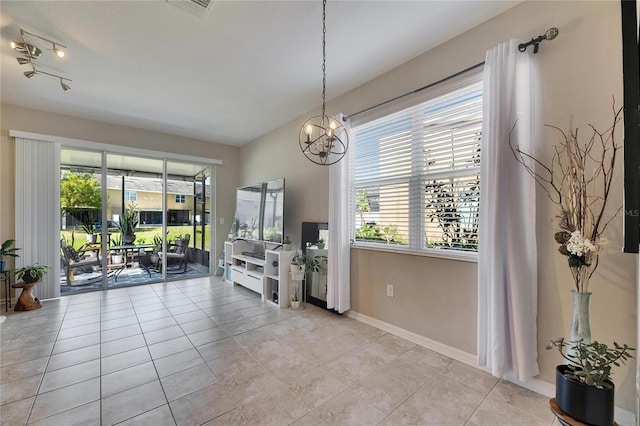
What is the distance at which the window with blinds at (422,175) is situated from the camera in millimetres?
2312

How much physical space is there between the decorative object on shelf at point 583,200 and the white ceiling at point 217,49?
47.3 inches

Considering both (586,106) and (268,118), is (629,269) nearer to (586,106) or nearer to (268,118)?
(586,106)

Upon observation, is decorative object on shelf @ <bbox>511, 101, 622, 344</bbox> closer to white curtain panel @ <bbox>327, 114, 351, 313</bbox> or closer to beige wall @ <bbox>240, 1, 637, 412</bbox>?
beige wall @ <bbox>240, 1, 637, 412</bbox>

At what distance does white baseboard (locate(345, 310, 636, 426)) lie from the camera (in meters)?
1.59

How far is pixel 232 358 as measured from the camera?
7.64ft

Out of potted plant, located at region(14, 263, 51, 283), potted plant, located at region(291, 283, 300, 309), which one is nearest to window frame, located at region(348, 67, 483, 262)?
potted plant, located at region(291, 283, 300, 309)

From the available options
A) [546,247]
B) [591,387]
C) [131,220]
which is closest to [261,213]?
[131,220]

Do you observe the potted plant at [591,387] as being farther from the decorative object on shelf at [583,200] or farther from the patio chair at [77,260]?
the patio chair at [77,260]

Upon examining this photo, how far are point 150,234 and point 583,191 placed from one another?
237 inches

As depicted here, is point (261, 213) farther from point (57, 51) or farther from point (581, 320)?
point (581, 320)

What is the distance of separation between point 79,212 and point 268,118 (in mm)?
3499

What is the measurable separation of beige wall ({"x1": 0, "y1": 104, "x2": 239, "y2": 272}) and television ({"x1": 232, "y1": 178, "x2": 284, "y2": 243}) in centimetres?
95

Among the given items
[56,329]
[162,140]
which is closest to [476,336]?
[56,329]

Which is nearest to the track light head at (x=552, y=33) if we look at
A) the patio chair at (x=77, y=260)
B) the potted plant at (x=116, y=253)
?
the potted plant at (x=116, y=253)
